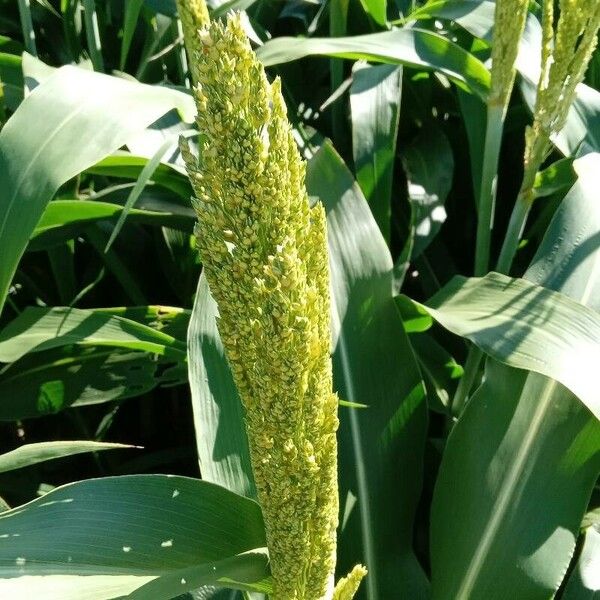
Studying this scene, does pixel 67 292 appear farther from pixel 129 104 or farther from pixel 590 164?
pixel 590 164

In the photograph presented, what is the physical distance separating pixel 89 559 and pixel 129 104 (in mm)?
669

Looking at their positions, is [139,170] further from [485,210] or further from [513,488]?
[513,488]

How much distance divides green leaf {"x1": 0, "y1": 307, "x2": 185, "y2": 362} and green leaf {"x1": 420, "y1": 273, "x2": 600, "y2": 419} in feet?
1.52

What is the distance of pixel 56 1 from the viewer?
2309 millimetres

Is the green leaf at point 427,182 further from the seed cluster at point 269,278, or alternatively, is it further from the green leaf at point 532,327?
the seed cluster at point 269,278

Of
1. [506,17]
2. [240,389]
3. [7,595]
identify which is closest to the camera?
[240,389]

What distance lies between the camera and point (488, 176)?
4.60 ft

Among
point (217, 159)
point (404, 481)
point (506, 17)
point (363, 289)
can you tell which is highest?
point (506, 17)

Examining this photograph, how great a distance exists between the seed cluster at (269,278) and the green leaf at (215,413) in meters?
0.36

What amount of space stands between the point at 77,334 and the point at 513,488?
29.1 inches

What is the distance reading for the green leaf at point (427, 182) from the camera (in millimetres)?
1665

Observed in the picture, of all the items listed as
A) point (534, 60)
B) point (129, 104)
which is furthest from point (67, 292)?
point (534, 60)

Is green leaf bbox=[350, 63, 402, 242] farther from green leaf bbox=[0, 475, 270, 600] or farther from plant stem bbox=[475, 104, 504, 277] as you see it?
green leaf bbox=[0, 475, 270, 600]

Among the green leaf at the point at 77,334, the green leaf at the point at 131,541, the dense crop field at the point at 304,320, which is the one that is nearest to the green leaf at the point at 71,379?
the dense crop field at the point at 304,320
